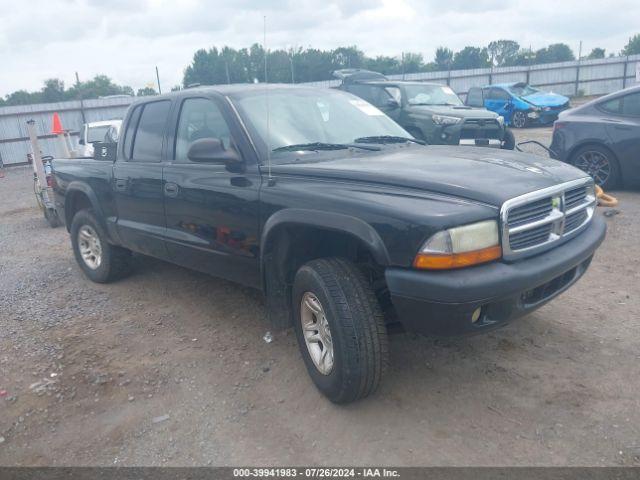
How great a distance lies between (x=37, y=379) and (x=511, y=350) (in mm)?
3164

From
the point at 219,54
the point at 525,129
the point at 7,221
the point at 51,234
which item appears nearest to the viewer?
the point at 219,54

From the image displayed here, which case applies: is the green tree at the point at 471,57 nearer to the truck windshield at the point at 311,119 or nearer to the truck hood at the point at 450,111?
the truck hood at the point at 450,111

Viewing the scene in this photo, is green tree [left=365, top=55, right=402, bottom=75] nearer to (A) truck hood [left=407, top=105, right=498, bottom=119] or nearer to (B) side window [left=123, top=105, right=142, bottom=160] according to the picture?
(A) truck hood [left=407, top=105, right=498, bottom=119]

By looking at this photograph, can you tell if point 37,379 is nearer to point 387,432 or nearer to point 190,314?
point 190,314

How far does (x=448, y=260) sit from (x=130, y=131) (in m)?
3.36

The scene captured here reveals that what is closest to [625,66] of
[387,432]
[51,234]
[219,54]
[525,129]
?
[525,129]

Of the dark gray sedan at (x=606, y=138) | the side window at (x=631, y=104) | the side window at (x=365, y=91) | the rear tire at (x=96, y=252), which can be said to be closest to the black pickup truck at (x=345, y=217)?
the rear tire at (x=96, y=252)

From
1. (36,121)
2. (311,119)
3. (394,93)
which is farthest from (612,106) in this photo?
(36,121)

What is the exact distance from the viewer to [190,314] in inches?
182

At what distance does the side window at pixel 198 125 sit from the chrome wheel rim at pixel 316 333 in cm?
129

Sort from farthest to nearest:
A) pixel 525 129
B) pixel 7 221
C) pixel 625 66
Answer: pixel 625 66
pixel 525 129
pixel 7 221

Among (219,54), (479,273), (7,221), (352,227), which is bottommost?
(7,221)

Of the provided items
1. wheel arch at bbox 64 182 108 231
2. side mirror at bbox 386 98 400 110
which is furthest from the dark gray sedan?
wheel arch at bbox 64 182 108 231

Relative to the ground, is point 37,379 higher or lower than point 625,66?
lower
